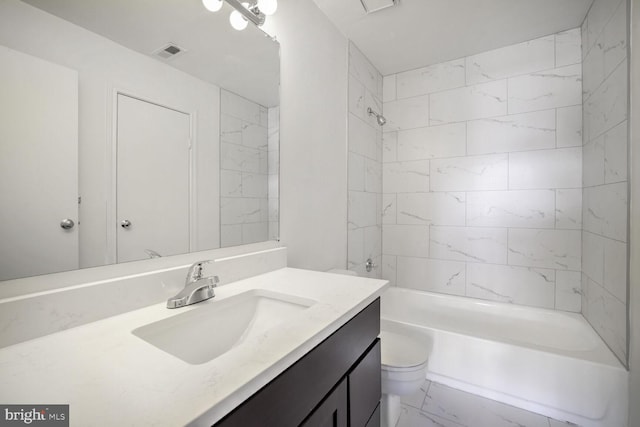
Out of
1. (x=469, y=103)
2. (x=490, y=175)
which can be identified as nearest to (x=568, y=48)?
(x=469, y=103)

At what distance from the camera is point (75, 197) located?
0.73 meters

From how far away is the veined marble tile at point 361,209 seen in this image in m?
2.15

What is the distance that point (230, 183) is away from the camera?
116 centimetres

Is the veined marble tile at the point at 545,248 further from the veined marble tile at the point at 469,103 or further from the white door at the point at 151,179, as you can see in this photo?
the white door at the point at 151,179

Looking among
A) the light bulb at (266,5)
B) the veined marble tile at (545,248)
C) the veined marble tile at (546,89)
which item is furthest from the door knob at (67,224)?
the veined marble tile at (546,89)

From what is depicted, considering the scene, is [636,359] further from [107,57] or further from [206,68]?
[107,57]

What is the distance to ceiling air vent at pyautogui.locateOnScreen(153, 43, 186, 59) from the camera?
906 mm

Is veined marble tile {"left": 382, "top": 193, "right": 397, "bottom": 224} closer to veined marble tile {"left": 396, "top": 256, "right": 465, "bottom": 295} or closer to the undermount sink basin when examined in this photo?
veined marble tile {"left": 396, "top": 256, "right": 465, "bottom": 295}

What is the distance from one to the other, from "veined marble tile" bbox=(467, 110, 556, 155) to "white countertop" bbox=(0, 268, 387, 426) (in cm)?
218

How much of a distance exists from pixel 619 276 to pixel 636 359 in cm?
39

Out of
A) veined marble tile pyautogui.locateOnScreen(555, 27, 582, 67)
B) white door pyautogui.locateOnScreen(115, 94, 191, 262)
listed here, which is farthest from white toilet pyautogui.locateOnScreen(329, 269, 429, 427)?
veined marble tile pyautogui.locateOnScreen(555, 27, 582, 67)

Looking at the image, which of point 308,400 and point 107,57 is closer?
point 308,400

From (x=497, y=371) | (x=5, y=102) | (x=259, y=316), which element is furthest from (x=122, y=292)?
(x=497, y=371)

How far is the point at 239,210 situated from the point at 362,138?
57.6 inches
